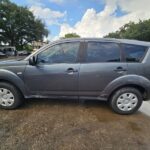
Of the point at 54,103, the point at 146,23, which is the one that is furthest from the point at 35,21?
the point at 54,103

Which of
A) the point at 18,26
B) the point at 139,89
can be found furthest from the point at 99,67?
the point at 18,26

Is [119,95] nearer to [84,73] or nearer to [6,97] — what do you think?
[84,73]

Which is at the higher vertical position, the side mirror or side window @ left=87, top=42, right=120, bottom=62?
side window @ left=87, top=42, right=120, bottom=62

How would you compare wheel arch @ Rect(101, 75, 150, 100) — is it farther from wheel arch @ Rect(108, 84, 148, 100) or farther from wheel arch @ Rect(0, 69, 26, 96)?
wheel arch @ Rect(0, 69, 26, 96)

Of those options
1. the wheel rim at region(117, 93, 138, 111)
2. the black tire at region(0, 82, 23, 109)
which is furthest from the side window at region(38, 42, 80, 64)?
the wheel rim at region(117, 93, 138, 111)

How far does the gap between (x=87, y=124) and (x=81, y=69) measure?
4.05 ft

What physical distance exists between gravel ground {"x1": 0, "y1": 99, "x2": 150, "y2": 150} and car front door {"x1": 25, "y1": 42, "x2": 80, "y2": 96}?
0.56 m

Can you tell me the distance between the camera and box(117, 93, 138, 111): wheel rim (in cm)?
488

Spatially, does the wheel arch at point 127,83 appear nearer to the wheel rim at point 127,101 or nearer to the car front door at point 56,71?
the wheel rim at point 127,101

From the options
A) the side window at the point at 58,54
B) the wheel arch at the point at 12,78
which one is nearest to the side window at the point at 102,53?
the side window at the point at 58,54

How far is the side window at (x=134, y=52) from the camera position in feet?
15.8

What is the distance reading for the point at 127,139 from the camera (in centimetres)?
377

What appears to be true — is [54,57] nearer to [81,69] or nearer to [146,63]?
[81,69]

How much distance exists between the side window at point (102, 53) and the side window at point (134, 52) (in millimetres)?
209
